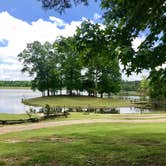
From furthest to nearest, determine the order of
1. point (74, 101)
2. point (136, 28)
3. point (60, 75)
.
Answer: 1. point (60, 75)
2. point (74, 101)
3. point (136, 28)

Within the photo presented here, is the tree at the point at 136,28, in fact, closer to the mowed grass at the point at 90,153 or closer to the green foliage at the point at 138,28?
the green foliage at the point at 138,28

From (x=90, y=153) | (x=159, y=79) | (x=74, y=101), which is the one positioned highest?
(x=74, y=101)

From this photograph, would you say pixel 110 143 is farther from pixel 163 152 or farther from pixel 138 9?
pixel 138 9

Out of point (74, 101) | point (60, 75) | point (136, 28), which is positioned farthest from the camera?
point (60, 75)

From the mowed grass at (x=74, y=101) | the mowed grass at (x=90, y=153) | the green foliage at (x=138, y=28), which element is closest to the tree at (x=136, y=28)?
the green foliage at (x=138, y=28)

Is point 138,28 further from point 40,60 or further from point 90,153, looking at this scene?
point 40,60

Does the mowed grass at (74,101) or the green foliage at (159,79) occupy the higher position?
the mowed grass at (74,101)

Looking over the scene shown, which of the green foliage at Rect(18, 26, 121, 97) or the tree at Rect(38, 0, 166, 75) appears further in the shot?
the green foliage at Rect(18, 26, 121, 97)

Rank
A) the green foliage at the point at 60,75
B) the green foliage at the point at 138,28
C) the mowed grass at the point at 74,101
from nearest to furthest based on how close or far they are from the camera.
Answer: the green foliage at the point at 138,28 < the mowed grass at the point at 74,101 < the green foliage at the point at 60,75

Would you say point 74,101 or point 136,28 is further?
point 74,101

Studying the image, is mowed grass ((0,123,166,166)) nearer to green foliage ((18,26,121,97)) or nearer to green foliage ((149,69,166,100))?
green foliage ((149,69,166,100))

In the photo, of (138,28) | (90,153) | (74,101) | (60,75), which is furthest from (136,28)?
(60,75)

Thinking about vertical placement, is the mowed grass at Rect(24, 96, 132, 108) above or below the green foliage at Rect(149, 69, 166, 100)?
above

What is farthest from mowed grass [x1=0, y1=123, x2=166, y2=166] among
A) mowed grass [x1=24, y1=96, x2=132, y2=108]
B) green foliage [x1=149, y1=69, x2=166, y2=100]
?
mowed grass [x1=24, y1=96, x2=132, y2=108]
